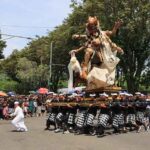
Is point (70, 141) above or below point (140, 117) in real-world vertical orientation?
below

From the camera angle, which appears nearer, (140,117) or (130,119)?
(130,119)

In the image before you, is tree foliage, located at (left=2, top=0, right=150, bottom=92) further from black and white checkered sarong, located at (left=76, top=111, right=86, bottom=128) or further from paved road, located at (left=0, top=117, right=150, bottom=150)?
paved road, located at (left=0, top=117, right=150, bottom=150)

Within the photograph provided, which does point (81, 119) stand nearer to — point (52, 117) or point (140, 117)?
point (52, 117)

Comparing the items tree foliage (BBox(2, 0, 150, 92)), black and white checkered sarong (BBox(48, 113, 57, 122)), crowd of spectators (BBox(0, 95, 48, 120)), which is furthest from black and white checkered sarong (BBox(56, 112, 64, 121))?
tree foliage (BBox(2, 0, 150, 92))

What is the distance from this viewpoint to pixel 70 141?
20.0m

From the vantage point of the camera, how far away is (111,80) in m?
27.4

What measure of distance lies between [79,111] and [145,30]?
101ft

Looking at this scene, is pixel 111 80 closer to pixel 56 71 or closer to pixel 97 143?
pixel 97 143

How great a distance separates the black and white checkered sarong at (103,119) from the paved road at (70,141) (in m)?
0.61

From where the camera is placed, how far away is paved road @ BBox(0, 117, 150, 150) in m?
18.0

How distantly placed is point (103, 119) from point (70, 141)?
2924 millimetres

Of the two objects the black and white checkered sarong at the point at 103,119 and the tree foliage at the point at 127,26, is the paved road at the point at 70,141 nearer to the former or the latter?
the black and white checkered sarong at the point at 103,119

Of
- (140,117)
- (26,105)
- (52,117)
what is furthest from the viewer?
(26,105)

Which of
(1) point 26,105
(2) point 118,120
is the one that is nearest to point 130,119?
(2) point 118,120
